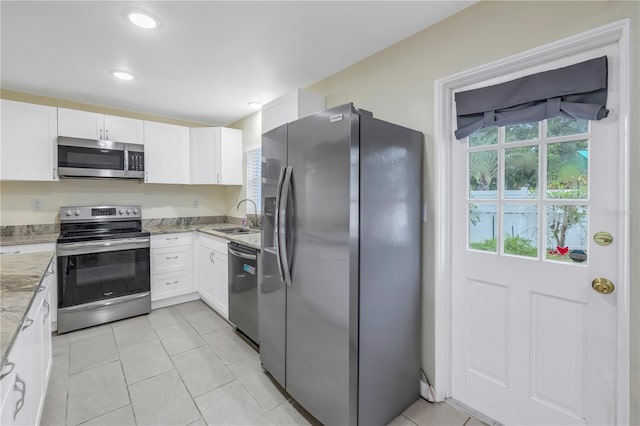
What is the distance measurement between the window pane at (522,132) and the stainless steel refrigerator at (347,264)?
1.60ft

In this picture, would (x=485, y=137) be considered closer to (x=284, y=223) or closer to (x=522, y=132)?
(x=522, y=132)

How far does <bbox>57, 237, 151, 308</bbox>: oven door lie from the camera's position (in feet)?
9.30

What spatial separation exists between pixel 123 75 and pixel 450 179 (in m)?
2.96

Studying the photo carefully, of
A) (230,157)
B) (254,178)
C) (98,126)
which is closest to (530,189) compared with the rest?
(254,178)

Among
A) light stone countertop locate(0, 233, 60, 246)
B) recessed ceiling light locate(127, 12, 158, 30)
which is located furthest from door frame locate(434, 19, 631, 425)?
light stone countertop locate(0, 233, 60, 246)

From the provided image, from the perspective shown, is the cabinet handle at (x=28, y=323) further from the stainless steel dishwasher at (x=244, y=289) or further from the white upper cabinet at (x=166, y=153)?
the white upper cabinet at (x=166, y=153)

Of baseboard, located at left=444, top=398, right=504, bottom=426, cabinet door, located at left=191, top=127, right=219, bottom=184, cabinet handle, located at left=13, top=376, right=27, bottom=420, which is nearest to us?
cabinet handle, located at left=13, top=376, right=27, bottom=420

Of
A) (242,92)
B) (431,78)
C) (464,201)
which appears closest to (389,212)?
(464,201)

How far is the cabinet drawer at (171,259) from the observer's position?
344 centimetres

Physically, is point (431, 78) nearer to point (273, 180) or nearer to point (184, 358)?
point (273, 180)

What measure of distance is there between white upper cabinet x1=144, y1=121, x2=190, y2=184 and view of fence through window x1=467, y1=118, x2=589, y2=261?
11.2ft

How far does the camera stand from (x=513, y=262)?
1.68m

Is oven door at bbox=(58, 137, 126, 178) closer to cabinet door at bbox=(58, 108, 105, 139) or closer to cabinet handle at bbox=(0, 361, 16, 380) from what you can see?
cabinet door at bbox=(58, 108, 105, 139)

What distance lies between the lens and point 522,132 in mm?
1638
